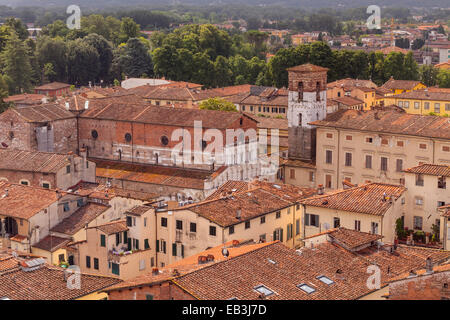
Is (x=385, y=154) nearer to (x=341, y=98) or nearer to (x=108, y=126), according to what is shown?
(x=108, y=126)

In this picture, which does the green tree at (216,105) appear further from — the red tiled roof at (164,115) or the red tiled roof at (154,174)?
the red tiled roof at (154,174)

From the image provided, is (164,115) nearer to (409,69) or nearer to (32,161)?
(32,161)

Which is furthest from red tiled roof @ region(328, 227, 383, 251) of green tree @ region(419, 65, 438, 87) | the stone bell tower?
green tree @ region(419, 65, 438, 87)

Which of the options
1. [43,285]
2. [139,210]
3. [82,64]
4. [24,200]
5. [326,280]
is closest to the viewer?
[43,285]

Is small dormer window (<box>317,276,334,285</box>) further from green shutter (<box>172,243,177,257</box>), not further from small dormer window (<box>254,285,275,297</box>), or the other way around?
green shutter (<box>172,243,177,257</box>)

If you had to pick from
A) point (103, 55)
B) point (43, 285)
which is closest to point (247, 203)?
point (43, 285)

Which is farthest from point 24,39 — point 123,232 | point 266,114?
point 123,232
